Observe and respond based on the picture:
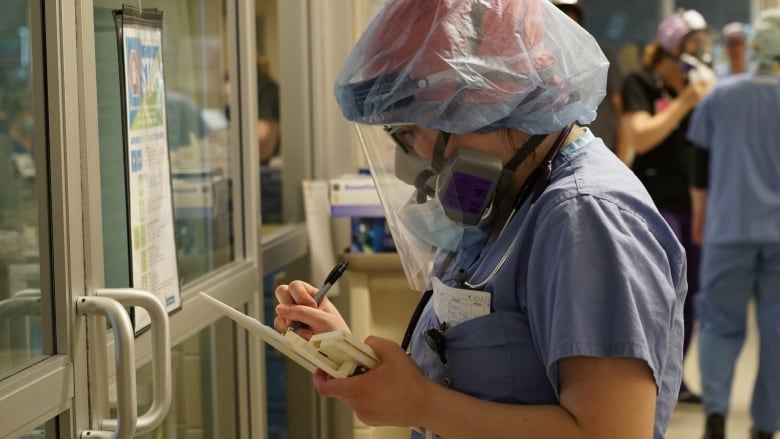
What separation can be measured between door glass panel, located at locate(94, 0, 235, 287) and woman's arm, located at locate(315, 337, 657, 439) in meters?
0.54

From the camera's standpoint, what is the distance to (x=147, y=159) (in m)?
1.70

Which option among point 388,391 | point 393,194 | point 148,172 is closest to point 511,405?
point 388,391

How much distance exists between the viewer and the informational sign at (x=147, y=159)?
1.62 metres

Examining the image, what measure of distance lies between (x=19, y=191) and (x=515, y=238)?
68 centimetres

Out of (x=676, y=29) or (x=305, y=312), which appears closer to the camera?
(x=305, y=312)

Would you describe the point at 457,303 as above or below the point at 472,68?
below

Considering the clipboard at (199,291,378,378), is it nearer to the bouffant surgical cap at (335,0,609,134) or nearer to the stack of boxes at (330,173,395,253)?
Answer: the bouffant surgical cap at (335,0,609,134)

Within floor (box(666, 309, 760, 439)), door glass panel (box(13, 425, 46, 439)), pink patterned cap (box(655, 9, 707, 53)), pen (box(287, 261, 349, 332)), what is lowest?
floor (box(666, 309, 760, 439))

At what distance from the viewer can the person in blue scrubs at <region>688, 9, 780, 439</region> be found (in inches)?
152

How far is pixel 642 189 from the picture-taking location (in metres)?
1.24

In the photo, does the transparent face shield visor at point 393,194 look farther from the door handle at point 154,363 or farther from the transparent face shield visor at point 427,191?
the door handle at point 154,363

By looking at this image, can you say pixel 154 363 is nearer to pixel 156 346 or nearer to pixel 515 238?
pixel 156 346

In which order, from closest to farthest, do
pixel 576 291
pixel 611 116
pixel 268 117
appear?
1. pixel 576 291
2. pixel 268 117
3. pixel 611 116

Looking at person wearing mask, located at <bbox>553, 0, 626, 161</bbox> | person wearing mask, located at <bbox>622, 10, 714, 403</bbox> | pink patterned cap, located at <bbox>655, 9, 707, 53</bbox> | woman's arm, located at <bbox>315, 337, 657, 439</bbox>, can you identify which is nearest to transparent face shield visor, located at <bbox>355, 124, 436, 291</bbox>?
woman's arm, located at <bbox>315, 337, 657, 439</bbox>
